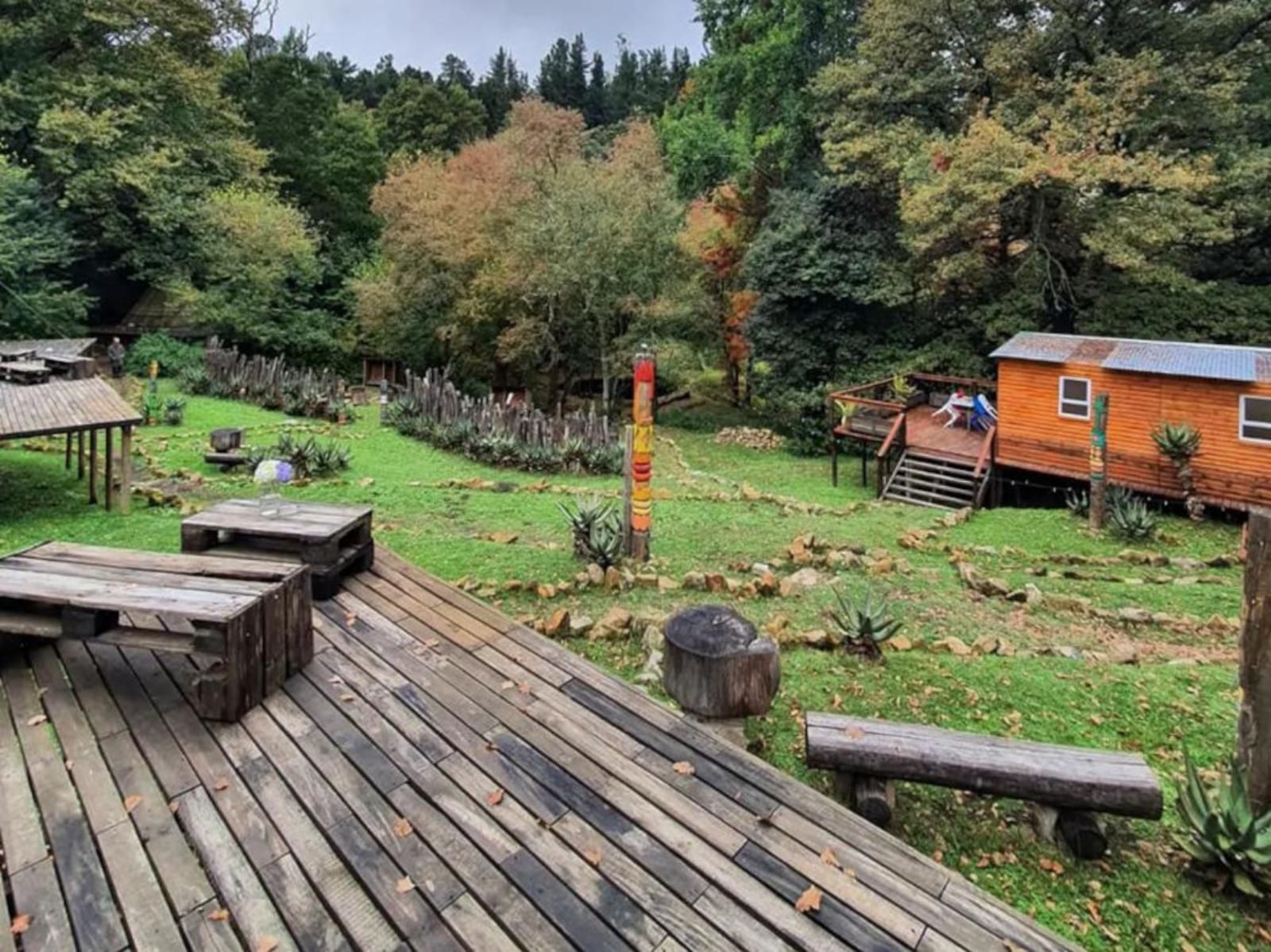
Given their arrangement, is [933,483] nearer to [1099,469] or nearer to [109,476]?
[1099,469]

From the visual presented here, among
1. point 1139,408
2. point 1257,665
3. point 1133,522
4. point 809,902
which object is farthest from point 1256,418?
point 809,902

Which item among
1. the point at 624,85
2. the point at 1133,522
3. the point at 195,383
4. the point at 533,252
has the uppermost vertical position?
the point at 624,85

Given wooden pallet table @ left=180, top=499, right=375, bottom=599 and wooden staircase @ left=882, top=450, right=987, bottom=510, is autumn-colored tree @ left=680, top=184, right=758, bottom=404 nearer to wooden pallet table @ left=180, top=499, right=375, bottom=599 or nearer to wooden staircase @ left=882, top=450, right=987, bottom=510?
wooden staircase @ left=882, top=450, right=987, bottom=510

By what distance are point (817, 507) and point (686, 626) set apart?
8.26m

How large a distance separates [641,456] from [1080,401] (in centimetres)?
1033

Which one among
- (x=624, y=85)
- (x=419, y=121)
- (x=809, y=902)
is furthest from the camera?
(x=624, y=85)

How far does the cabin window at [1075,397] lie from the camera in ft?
41.6

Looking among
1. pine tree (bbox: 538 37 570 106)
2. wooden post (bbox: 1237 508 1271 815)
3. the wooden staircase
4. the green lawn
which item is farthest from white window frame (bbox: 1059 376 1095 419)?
pine tree (bbox: 538 37 570 106)

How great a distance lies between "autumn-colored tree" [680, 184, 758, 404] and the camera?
21.7 meters

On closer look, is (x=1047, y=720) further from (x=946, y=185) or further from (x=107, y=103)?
(x=107, y=103)

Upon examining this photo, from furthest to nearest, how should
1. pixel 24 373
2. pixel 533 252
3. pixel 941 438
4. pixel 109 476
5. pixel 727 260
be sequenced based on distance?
pixel 727 260
pixel 533 252
pixel 941 438
pixel 24 373
pixel 109 476

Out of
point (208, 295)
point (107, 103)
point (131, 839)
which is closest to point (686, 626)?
point (131, 839)

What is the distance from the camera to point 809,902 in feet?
7.36

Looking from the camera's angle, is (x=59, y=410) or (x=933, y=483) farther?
(x=933, y=483)
